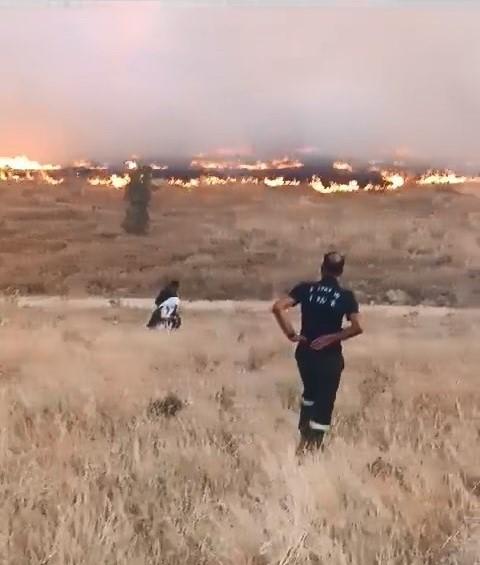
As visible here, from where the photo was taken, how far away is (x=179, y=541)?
2.67m

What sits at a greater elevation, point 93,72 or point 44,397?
point 93,72

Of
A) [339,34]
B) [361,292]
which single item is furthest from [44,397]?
[339,34]

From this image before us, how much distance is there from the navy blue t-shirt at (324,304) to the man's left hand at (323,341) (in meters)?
0.03

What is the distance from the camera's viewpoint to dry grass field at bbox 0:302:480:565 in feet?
8.73

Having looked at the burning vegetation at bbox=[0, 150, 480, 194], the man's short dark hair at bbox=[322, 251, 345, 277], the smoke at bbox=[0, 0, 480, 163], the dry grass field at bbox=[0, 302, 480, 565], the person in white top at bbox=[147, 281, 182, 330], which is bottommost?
the dry grass field at bbox=[0, 302, 480, 565]

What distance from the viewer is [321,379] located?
145 inches

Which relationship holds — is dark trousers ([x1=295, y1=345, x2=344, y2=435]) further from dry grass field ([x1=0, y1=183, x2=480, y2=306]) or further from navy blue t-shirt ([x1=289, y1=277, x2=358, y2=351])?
dry grass field ([x1=0, y1=183, x2=480, y2=306])

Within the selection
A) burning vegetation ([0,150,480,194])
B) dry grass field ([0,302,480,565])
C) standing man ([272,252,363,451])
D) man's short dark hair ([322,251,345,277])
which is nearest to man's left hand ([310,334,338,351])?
standing man ([272,252,363,451])

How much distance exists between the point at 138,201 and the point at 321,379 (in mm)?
2659

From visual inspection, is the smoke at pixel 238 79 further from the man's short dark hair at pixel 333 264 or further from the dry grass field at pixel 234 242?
the man's short dark hair at pixel 333 264

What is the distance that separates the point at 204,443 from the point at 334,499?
34.2 inches

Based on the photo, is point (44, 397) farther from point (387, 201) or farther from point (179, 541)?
point (387, 201)

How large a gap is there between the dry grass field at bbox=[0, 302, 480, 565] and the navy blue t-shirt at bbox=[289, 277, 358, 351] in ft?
1.82

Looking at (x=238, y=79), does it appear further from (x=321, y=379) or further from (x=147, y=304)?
(x=321, y=379)
